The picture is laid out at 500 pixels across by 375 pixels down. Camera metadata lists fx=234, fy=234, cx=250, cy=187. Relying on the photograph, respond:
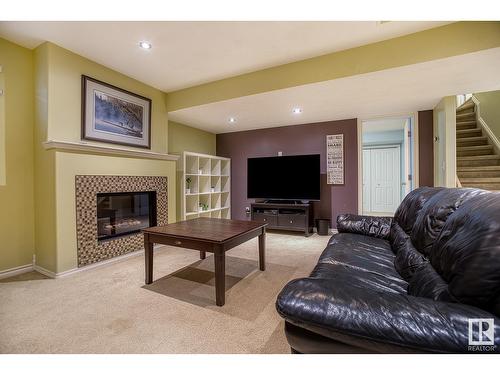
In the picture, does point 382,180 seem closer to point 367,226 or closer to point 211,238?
point 367,226

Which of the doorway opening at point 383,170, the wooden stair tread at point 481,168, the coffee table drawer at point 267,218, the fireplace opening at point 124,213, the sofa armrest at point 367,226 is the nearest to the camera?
the sofa armrest at point 367,226

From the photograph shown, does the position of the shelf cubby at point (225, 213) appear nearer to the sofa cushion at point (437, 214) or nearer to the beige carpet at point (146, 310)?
the beige carpet at point (146, 310)

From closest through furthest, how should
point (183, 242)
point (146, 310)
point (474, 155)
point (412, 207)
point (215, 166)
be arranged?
point (146, 310) → point (412, 207) → point (183, 242) → point (474, 155) → point (215, 166)

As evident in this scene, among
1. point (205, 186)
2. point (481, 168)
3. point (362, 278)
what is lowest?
point (362, 278)

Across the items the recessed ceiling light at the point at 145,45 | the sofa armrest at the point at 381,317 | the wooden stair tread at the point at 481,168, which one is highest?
the recessed ceiling light at the point at 145,45

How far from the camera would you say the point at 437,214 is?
1.42 metres

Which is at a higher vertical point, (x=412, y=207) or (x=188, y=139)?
(x=188, y=139)

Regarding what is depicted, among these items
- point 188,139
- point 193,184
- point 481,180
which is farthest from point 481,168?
point 188,139

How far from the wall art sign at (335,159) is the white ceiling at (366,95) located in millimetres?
410

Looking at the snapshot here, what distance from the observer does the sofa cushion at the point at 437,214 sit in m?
1.37

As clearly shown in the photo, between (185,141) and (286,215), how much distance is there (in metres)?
2.52

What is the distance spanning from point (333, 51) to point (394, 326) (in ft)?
9.23

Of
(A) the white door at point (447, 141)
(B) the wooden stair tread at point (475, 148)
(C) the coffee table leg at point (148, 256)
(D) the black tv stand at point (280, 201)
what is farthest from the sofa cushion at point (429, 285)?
(B) the wooden stair tread at point (475, 148)
